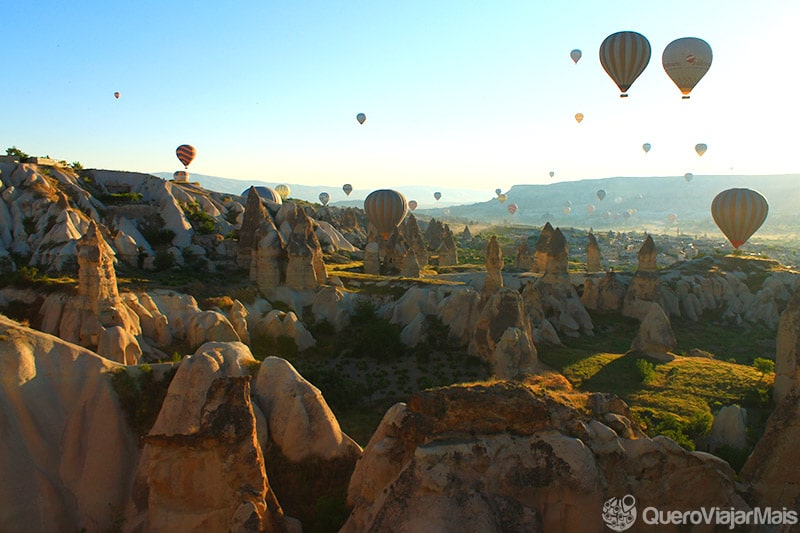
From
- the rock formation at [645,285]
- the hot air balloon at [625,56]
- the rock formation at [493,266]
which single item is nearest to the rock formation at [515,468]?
the rock formation at [493,266]

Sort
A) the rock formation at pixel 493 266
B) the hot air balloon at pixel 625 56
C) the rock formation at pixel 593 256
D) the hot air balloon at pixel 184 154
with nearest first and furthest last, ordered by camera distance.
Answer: the rock formation at pixel 493 266, the hot air balloon at pixel 625 56, the rock formation at pixel 593 256, the hot air balloon at pixel 184 154

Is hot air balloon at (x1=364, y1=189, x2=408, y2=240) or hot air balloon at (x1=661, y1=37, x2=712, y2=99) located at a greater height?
hot air balloon at (x1=661, y1=37, x2=712, y2=99)

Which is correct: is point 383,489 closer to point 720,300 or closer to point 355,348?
point 355,348

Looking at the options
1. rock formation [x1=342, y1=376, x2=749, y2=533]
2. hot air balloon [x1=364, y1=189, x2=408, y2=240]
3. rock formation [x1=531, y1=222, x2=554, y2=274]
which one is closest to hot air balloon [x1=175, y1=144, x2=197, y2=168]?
hot air balloon [x1=364, y1=189, x2=408, y2=240]

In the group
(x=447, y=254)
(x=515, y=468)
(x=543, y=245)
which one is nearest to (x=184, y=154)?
(x=447, y=254)

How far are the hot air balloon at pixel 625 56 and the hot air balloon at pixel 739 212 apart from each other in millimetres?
10981

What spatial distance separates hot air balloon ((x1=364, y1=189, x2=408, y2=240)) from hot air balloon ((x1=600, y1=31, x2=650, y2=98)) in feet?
64.6

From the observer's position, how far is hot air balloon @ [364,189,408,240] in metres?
49.4

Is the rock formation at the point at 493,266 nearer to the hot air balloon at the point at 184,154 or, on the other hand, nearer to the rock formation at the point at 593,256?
the rock formation at the point at 593,256

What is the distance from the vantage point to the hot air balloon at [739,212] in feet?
136

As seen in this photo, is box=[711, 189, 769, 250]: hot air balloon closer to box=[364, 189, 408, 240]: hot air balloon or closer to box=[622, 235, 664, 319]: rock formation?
box=[622, 235, 664, 319]: rock formation

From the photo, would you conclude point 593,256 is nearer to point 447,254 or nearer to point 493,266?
point 447,254

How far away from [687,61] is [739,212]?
11719mm

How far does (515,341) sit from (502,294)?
9.71 feet
